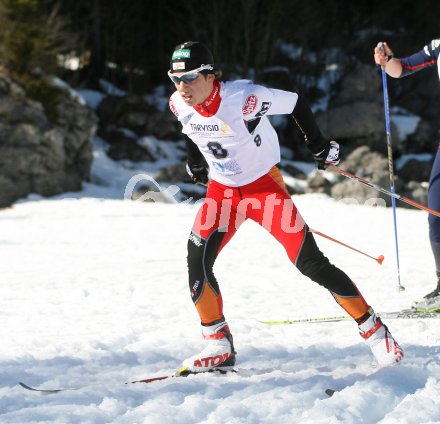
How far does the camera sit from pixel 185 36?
27.0 meters

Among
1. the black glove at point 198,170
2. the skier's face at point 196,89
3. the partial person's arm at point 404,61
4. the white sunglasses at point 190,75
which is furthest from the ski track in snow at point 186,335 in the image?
the partial person's arm at point 404,61

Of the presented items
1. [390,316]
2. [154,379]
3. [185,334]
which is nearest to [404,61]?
[390,316]

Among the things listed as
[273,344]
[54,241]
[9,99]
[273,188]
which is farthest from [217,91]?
[9,99]

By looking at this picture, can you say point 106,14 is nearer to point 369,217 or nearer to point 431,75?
point 431,75

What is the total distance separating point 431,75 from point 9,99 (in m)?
18.3

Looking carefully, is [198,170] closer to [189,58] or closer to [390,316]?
[189,58]

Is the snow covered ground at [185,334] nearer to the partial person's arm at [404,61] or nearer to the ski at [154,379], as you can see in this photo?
the ski at [154,379]

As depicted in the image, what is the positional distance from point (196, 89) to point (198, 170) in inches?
33.6

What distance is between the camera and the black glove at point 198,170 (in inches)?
172

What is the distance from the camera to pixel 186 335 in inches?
186

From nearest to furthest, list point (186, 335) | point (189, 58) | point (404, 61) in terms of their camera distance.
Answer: point (189, 58)
point (186, 335)
point (404, 61)

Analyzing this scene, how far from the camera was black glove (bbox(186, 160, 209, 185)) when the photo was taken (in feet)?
14.3

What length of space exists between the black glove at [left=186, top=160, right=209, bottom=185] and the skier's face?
2.44ft

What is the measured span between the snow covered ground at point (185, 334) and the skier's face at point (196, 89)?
154cm
